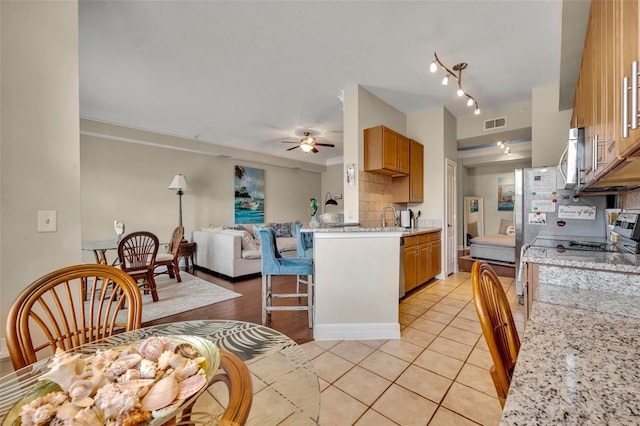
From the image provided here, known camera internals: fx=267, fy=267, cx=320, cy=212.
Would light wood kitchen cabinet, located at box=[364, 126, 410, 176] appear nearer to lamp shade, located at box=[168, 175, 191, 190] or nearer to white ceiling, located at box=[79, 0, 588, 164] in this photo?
white ceiling, located at box=[79, 0, 588, 164]

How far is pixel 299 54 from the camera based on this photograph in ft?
9.22

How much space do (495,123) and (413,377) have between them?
420 cm

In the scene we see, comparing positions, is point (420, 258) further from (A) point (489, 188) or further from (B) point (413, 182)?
(A) point (489, 188)

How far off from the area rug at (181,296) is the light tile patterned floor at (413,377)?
176 centimetres

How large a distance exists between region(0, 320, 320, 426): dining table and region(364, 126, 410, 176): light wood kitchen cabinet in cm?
282

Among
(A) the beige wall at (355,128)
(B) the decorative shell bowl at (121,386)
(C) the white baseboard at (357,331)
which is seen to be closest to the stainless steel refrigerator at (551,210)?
(C) the white baseboard at (357,331)

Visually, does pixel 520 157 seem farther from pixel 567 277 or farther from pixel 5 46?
pixel 5 46

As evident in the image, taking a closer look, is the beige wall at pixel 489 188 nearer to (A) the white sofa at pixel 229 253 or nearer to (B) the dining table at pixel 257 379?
(A) the white sofa at pixel 229 253

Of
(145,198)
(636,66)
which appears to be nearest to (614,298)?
(636,66)

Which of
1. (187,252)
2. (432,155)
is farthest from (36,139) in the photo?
(432,155)

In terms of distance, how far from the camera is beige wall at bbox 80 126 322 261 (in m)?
4.57

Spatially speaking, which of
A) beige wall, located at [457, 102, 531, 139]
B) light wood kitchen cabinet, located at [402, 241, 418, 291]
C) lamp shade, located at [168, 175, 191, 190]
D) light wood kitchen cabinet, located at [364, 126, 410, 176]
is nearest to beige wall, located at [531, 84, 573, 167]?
beige wall, located at [457, 102, 531, 139]

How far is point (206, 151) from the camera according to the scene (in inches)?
229

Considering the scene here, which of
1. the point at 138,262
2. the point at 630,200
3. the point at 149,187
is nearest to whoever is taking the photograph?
the point at 630,200
